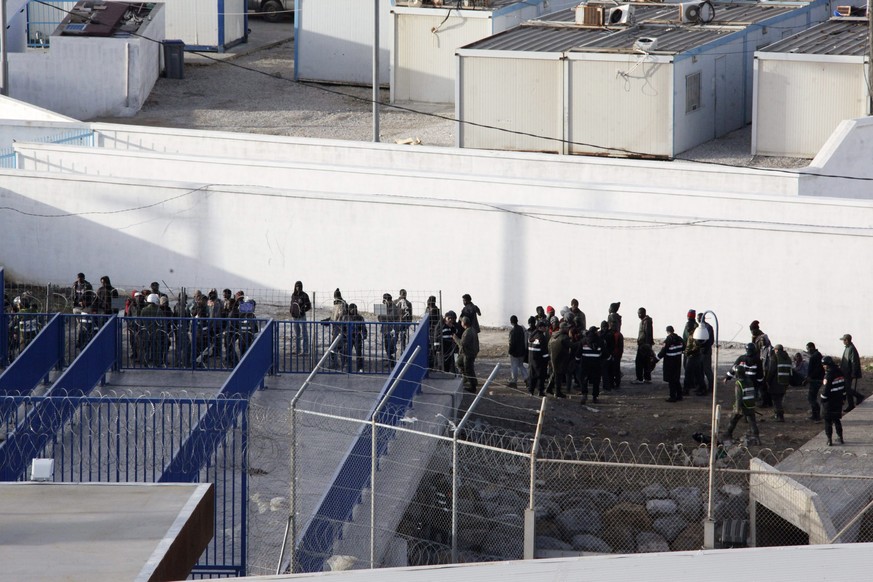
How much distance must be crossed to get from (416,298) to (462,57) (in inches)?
345

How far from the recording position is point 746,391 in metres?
19.8

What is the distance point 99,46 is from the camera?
127 ft

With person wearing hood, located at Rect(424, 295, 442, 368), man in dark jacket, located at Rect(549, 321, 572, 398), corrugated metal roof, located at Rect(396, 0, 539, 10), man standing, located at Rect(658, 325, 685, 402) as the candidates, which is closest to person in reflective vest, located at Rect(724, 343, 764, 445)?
man standing, located at Rect(658, 325, 685, 402)

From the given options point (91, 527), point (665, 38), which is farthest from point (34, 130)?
point (91, 527)

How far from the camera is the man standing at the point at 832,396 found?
1936 centimetres

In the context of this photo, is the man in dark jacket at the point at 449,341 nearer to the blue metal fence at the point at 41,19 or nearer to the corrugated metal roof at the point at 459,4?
the corrugated metal roof at the point at 459,4

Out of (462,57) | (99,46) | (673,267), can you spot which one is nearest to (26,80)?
(99,46)

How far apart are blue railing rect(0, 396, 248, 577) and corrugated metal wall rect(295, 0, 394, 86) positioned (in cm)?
2335

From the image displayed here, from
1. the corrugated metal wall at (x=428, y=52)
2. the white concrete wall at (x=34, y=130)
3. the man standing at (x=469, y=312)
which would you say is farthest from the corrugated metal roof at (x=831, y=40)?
the white concrete wall at (x=34, y=130)

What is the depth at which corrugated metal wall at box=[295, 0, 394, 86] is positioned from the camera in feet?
135

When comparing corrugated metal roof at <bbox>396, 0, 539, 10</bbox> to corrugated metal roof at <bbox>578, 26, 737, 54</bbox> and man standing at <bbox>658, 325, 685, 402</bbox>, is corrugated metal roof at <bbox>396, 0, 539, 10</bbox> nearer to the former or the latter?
corrugated metal roof at <bbox>578, 26, 737, 54</bbox>

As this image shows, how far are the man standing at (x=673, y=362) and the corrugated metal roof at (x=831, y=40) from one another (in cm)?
1141

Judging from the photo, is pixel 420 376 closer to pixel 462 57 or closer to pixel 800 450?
pixel 800 450

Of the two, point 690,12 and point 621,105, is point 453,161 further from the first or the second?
point 690,12
